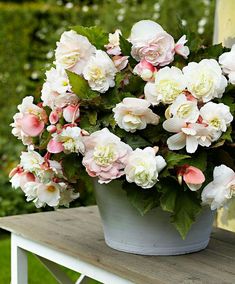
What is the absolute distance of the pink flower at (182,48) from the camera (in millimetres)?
2051

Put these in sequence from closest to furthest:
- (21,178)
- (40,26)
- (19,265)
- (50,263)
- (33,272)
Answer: (21,178) < (19,265) < (50,263) < (33,272) < (40,26)

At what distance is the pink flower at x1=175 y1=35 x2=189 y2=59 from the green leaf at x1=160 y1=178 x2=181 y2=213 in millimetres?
320

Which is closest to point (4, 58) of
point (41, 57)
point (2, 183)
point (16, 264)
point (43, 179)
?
point (41, 57)

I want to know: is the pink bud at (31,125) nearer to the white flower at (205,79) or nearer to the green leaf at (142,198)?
the green leaf at (142,198)

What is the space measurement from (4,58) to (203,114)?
4.96 meters

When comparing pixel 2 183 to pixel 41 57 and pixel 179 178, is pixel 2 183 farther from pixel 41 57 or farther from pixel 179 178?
pixel 179 178

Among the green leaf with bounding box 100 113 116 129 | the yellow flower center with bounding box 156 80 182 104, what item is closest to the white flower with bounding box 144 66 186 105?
the yellow flower center with bounding box 156 80 182 104

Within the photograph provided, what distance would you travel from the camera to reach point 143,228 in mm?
2096

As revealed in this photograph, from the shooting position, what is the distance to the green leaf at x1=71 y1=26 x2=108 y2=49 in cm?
214

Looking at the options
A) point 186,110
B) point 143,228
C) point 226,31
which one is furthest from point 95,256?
point 226,31

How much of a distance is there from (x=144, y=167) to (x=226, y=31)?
1355 mm

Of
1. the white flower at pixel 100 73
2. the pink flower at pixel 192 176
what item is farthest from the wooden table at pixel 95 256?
the white flower at pixel 100 73

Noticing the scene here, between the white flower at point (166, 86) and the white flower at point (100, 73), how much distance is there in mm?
110

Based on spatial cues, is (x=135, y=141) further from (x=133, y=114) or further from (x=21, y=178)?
(x=21, y=178)
